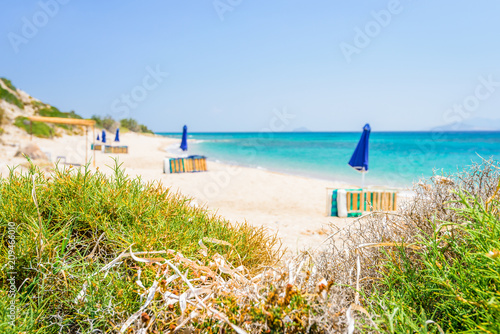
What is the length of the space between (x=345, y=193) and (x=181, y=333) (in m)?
8.60

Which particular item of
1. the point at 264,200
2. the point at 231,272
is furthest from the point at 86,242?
the point at 264,200

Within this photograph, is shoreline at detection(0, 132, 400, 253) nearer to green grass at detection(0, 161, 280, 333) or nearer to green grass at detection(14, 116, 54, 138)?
green grass at detection(0, 161, 280, 333)

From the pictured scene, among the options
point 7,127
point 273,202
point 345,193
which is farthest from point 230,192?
point 7,127

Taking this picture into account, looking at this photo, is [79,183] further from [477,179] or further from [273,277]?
[477,179]

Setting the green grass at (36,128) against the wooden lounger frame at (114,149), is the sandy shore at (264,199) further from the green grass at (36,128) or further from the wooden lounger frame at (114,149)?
the green grass at (36,128)

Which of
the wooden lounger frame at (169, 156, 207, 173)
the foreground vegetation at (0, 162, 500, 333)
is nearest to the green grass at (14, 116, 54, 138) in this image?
the wooden lounger frame at (169, 156, 207, 173)

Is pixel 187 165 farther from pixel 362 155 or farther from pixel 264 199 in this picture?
pixel 362 155

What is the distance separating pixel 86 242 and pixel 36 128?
34.3 metres

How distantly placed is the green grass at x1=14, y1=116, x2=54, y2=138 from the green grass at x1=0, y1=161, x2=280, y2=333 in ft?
100

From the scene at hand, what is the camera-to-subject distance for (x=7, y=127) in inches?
1006

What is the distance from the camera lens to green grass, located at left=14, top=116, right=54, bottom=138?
27.4 m

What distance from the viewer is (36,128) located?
2969cm

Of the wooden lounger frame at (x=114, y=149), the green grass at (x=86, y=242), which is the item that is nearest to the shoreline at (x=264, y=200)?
the green grass at (x=86, y=242)

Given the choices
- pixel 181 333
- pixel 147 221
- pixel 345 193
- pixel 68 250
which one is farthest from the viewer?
pixel 345 193
